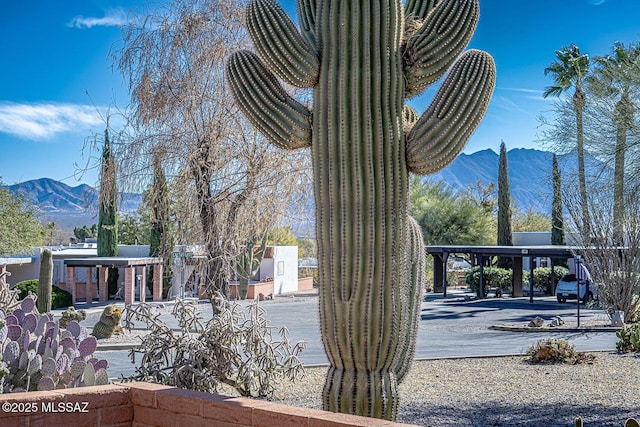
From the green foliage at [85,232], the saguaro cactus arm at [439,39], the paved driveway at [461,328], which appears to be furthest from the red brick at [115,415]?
the green foliage at [85,232]

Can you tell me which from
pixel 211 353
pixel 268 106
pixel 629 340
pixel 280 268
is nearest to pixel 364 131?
pixel 268 106

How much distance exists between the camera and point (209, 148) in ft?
37.1

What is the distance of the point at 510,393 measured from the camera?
33.3ft

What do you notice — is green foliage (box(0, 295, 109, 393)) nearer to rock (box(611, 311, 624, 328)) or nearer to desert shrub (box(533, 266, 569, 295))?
rock (box(611, 311, 624, 328))

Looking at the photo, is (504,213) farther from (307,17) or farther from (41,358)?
A: (41,358)

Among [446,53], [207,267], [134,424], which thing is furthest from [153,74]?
[134,424]

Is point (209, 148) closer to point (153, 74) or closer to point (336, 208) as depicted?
point (153, 74)

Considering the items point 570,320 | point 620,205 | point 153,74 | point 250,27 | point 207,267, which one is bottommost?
point 570,320

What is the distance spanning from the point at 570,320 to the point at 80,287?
2275cm

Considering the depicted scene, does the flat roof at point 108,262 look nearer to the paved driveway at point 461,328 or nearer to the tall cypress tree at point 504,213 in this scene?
the paved driveway at point 461,328

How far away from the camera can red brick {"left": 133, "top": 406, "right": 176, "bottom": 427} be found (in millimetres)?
4723

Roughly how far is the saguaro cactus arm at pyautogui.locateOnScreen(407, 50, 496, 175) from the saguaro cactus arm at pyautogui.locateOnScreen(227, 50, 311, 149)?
99 cm

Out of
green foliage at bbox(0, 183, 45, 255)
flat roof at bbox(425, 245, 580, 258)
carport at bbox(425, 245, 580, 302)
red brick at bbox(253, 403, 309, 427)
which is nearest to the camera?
red brick at bbox(253, 403, 309, 427)

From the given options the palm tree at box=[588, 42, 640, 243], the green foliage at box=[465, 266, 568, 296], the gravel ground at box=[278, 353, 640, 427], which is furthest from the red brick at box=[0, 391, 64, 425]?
the green foliage at box=[465, 266, 568, 296]
